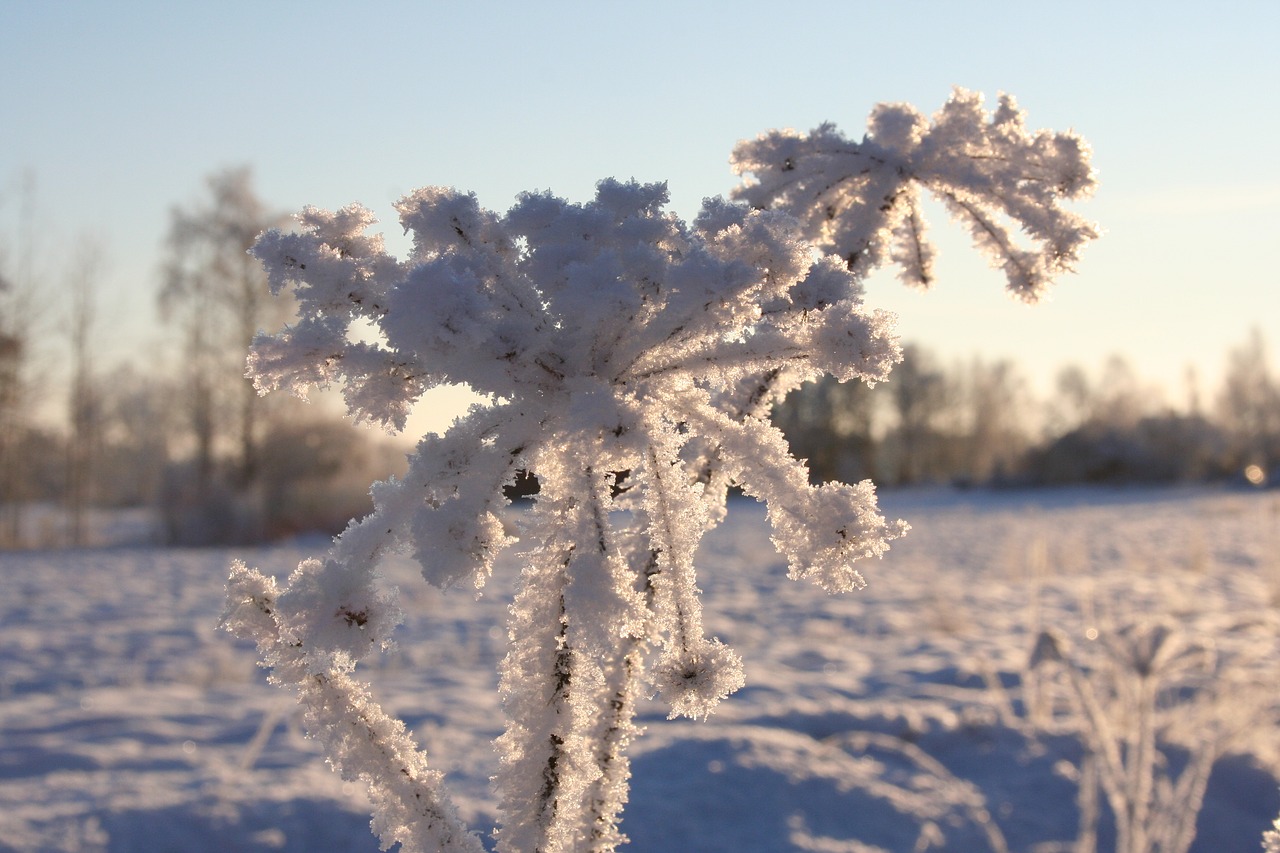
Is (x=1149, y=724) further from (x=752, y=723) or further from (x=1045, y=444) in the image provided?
(x=1045, y=444)

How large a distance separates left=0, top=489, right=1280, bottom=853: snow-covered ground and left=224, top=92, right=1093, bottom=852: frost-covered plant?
0.75m

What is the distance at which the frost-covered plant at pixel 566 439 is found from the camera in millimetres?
642

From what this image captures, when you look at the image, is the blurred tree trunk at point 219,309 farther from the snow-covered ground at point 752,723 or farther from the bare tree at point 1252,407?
the bare tree at point 1252,407

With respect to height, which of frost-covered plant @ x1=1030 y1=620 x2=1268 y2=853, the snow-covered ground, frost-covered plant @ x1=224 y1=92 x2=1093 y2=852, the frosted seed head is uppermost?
frost-covered plant @ x1=224 y1=92 x2=1093 y2=852

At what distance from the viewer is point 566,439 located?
68 centimetres

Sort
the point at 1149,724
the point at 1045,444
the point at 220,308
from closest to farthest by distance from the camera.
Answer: the point at 1149,724
the point at 220,308
the point at 1045,444

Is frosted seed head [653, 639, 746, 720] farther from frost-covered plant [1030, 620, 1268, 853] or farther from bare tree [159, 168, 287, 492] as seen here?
bare tree [159, 168, 287, 492]

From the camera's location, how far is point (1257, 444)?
33.8m

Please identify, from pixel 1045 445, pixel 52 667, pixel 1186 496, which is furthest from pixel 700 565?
pixel 1045 445

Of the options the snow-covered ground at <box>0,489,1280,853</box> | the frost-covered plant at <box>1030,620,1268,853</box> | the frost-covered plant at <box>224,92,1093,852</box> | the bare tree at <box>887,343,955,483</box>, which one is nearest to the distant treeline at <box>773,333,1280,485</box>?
the bare tree at <box>887,343,955,483</box>

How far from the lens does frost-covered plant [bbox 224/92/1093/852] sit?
0.64m

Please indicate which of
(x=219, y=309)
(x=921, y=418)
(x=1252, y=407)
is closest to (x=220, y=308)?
(x=219, y=309)

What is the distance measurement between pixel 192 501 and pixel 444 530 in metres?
18.5

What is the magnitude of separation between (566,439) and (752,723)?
4445 millimetres
